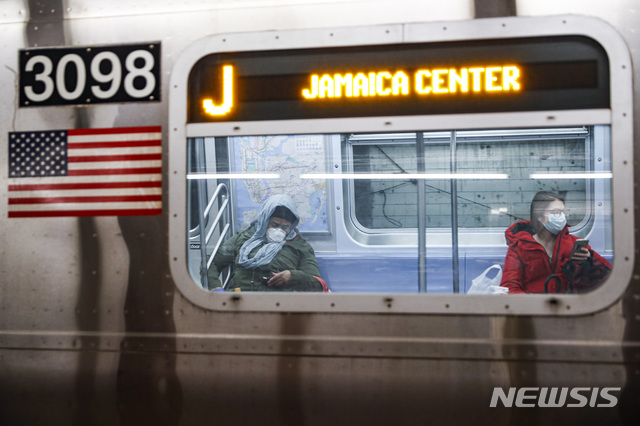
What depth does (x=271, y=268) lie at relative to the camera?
3049 millimetres

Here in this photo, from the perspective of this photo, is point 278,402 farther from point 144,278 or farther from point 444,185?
point 444,185

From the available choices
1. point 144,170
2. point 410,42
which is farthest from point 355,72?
point 144,170

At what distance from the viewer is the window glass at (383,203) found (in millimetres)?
2932

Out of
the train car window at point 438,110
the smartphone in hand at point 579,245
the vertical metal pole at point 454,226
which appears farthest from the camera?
the vertical metal pole at point 454,226

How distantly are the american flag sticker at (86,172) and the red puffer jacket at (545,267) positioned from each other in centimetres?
180

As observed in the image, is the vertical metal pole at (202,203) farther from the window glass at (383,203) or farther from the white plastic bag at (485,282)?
the white plastic bag at (485,282)

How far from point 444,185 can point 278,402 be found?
205 cm

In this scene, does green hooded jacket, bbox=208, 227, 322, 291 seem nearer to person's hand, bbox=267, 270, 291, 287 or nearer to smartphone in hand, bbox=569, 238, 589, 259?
person's hand, bbox=267, 270, 291, 287

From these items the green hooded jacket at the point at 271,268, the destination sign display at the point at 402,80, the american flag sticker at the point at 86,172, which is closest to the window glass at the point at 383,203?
the green hooded jacket at the point at 271,268

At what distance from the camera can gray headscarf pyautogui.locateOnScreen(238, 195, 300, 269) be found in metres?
3.13

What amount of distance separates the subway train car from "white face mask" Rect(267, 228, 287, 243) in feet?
2.81

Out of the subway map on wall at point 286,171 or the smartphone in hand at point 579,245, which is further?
the subway map on wall at point 286,171

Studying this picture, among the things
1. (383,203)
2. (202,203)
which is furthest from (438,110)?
(383,203)

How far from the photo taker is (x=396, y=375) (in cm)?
221
